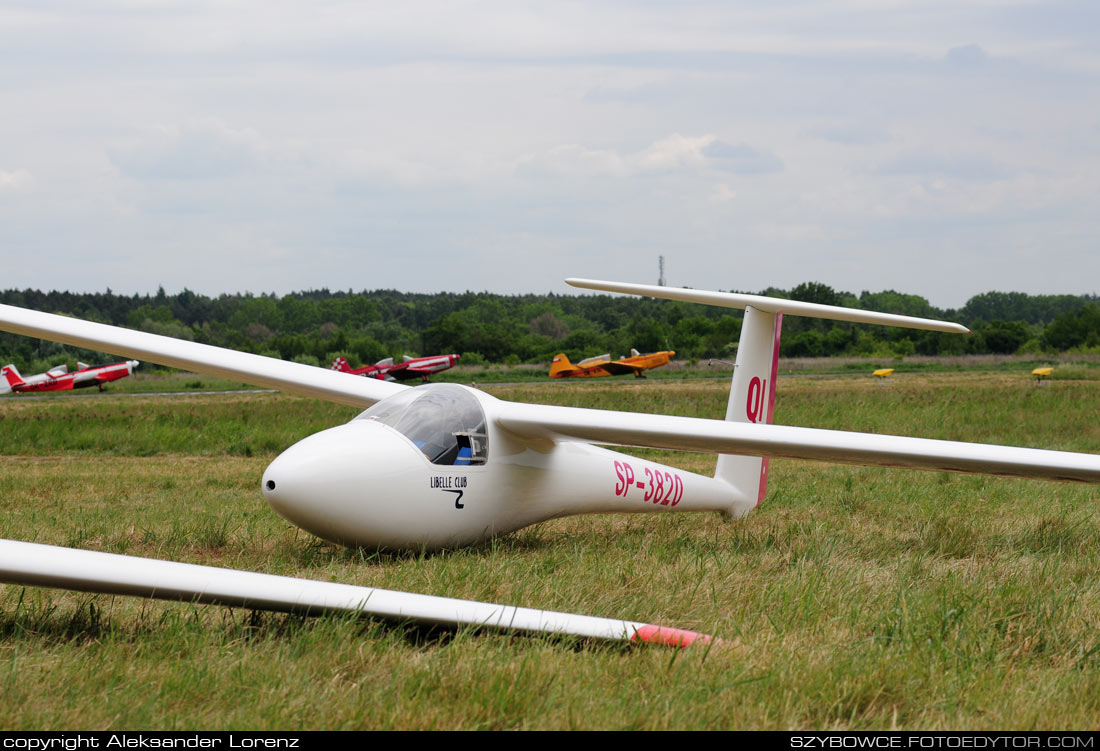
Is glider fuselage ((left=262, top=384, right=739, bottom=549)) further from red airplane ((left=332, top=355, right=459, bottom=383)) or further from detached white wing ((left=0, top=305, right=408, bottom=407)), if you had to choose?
red airplane ((left=332, top=355, right=459, bottom=383))

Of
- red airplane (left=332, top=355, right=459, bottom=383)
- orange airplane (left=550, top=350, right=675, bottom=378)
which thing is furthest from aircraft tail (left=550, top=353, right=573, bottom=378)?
red airplane (left=332, top=355, right=459, bottom=383)

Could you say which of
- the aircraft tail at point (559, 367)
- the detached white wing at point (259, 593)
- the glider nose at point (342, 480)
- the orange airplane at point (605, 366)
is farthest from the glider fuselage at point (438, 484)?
the orange airplane at point (605, 366)

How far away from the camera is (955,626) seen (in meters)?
4.77

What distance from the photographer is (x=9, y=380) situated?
146 feet

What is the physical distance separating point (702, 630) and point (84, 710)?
9.62ft

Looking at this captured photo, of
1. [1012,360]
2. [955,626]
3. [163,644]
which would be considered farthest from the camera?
[1012,360]

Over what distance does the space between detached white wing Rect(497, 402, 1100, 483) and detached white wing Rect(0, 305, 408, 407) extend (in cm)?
212

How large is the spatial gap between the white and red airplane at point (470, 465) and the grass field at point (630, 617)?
0.20 metres

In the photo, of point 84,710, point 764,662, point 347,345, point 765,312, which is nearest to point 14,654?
point 84,710


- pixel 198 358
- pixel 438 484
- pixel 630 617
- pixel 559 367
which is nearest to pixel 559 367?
pixel 559 367

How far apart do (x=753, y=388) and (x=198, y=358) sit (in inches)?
229

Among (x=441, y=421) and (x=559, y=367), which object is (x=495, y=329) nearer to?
(x=559, y=367)

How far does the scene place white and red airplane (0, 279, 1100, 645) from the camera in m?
4.53

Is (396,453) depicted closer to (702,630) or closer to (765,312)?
(702,630)
